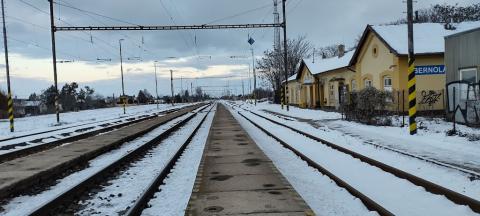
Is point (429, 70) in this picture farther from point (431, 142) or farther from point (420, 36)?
point (431, 142)

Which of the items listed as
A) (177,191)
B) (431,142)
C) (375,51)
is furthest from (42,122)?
(177,191)

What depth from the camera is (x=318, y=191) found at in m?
8.16

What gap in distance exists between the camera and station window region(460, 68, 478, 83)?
1955 cm

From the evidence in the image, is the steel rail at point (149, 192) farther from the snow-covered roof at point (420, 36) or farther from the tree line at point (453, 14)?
the tree line at point (453, 14)

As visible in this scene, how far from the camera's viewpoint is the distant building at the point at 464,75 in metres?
19.1

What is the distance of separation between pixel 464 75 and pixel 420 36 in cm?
991

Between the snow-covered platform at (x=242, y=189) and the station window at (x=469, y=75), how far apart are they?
11770 millimetres

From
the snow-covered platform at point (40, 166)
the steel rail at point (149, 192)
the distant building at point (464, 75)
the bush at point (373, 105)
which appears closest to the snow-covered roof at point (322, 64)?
the bush at point (373, 105)

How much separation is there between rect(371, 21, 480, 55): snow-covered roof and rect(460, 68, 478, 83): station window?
6.17m

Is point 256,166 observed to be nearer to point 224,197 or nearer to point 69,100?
point 224,197

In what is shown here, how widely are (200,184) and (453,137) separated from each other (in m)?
10.4

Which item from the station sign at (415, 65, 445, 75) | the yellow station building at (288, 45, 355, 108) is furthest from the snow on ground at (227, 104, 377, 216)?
the yellow station building at (288, 45, 355, 108)

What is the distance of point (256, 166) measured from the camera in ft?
35.2

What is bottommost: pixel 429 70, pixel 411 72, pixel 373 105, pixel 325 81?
pixel 373 105
